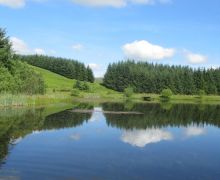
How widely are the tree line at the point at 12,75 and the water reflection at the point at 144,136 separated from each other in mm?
34329

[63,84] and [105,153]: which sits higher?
[63,84]

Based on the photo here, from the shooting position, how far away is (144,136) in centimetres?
3509

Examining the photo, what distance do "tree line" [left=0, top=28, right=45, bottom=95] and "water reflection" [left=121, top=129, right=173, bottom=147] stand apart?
34329mm

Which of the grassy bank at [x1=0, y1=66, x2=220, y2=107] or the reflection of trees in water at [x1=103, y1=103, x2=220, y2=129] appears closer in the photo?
the reflection of trees in water at [x1=103, y1=103, x2=220, y2=129]

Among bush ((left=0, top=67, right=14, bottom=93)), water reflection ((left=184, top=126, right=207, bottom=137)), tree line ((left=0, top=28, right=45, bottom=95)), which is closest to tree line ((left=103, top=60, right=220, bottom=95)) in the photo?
tree line ((left=0, top=28, right=45, bottom=95))

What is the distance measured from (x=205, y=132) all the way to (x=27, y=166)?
25675mm

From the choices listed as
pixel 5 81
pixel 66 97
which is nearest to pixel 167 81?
pixel 66 97

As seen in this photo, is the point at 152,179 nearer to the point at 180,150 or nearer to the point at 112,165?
the point at 112,165

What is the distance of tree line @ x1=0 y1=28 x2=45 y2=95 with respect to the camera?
224 ft

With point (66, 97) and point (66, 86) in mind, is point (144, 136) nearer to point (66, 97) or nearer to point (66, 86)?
point (66, 97)

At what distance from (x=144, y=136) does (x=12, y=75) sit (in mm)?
47051

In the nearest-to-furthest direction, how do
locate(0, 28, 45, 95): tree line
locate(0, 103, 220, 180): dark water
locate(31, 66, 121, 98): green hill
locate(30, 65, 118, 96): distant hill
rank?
locate(0, 103, 220, 180): dark water < locate(0, 28, 45, 95): tree line < locate(31, 66, 121, 98): green hill < locate(30, 65, 118, 96): distant hill

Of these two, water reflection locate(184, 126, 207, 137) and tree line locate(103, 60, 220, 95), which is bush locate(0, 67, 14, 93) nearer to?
water reflection locate(184, 126, 207, 137)

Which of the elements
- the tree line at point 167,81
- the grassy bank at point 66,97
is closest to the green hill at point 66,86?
the grassy bank at point 66,97
